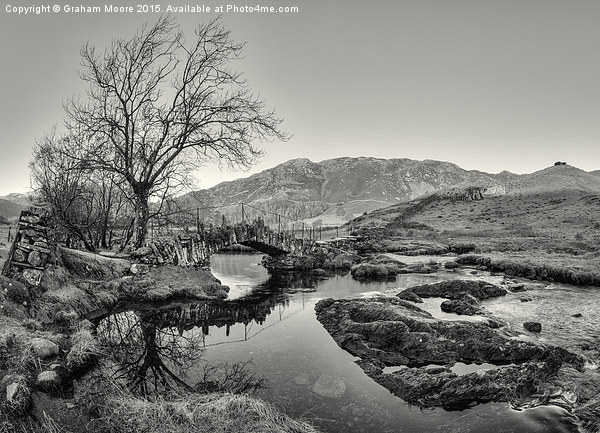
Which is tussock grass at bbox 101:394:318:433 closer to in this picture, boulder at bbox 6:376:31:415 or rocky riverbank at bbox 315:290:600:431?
boulder at bbox 6:376:31:415

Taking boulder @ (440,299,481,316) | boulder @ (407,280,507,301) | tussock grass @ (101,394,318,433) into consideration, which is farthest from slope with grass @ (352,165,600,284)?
tussock grass @ (101,394,318,433)

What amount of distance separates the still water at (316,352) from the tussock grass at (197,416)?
0.91 metres

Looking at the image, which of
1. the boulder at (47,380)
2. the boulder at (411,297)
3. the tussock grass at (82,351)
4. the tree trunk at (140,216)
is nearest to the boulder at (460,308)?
the boulder at (411,297)

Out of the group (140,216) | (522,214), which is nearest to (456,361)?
(140,216)

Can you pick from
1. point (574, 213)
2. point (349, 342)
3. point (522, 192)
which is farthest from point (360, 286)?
point (522, 192)

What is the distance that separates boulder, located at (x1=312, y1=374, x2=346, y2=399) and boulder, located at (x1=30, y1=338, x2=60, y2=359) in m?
6.12

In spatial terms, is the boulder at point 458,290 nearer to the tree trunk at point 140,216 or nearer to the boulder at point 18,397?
the tree trunk at point 140,216

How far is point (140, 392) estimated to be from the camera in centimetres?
749

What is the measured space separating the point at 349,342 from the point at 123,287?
9767mm

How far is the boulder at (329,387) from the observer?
26.0 feet

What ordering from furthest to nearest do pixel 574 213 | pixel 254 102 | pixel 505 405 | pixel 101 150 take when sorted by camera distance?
pixel 574 213 → pixel 254 102 → pixel 101 150 → pixel 505 405

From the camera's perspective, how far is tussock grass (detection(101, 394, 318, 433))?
5738 millimetres

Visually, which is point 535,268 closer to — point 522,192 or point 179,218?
point 179,218

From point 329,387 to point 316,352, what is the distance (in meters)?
2.29
